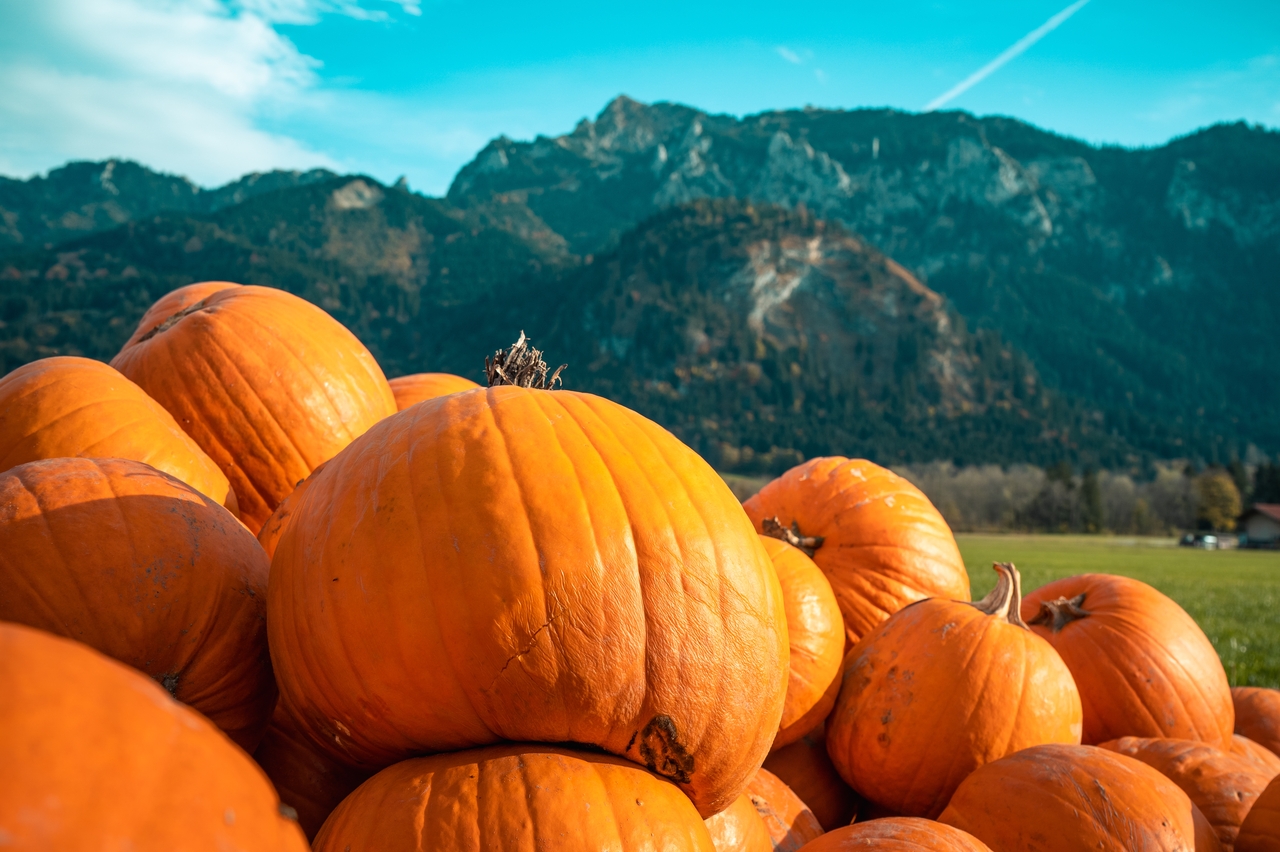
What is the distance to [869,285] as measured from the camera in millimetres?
155500

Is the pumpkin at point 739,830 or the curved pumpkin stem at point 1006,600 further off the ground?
the curved pumpkin stem at point 1006,600

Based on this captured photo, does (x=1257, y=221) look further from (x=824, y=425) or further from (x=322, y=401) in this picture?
(x=322, y=401)

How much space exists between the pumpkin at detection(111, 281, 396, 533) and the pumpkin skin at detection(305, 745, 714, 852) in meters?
1.74

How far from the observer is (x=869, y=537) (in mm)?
3543

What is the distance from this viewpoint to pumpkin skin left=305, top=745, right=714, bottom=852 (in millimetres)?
1358

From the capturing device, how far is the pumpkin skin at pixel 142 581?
65.1 inches

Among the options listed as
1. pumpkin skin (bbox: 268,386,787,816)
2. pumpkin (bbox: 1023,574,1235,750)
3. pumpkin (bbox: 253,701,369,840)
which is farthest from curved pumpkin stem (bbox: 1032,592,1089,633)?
pumpkin (bbox: 253,701,369,840)

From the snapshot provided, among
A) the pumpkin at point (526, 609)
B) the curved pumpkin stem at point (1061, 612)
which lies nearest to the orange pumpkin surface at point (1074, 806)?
the pumpkin at point (526, 609)

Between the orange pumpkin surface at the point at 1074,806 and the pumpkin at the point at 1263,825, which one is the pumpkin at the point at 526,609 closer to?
the orange pumpkin surface at the point at 1074,806

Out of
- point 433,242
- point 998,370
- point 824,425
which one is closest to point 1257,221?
point 998,370

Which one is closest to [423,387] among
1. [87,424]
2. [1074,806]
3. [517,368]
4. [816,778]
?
[87,424]

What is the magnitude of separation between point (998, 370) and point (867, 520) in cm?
16100

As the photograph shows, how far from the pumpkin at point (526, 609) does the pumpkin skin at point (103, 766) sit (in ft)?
2.07

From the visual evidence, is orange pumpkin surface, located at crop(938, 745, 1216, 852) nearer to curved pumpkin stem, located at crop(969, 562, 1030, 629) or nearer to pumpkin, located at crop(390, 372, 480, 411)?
curved pumpkin stem, located at crop(969, 562, 1030, 629)
